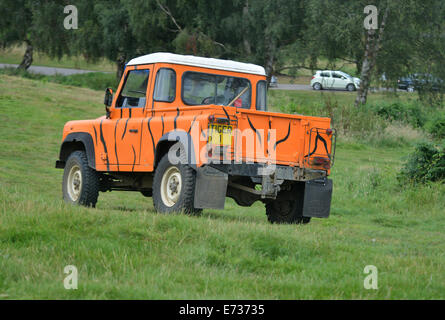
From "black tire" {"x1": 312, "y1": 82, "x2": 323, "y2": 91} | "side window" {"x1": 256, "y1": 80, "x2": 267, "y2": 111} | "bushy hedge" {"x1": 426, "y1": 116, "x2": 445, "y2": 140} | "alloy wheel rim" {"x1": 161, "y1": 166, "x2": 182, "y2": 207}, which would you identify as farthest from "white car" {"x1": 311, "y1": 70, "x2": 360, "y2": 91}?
"alloy wheel rim" {"x1": 161, "y1": 166, "x2": 182, "y2": 207}

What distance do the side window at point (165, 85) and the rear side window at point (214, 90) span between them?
0.19 m

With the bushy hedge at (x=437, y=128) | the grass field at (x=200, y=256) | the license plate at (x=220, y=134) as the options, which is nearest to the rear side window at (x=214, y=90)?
the license plate at (x=220, y=134)

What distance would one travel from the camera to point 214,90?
12.1m

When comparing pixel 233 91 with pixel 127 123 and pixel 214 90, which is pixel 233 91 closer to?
pixel 214 90

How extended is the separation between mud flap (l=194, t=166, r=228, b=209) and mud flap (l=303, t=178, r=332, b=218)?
1.56m

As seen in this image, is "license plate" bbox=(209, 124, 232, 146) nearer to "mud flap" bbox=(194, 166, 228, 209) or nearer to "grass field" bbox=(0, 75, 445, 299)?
"mud flap" bbox=(194, 166, 228, 209)

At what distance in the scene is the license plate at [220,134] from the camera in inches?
388

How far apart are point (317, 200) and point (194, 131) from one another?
2.33 metres

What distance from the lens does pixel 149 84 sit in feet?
38.7

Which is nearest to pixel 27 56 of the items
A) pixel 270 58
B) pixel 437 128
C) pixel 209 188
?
pixel 270 58

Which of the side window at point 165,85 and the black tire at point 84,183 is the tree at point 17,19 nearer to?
the black tire at point 84,183

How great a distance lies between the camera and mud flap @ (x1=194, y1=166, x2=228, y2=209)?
32.7 ft
